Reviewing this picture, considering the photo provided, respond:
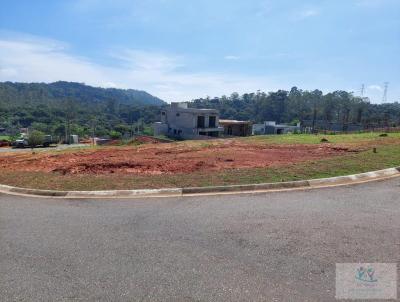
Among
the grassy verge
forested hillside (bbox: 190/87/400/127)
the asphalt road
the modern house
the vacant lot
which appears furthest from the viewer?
forested hillside (bbox: 190/87/400/127)

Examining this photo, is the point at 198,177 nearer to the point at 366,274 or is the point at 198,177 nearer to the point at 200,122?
the point at 366,274

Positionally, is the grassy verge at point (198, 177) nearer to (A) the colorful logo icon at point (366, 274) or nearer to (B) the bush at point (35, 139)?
(A) the colorful logo icon at point (366, 274)

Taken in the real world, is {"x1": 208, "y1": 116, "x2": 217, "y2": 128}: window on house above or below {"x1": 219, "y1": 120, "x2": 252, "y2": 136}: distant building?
above

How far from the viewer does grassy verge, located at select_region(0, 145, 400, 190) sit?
10.0m

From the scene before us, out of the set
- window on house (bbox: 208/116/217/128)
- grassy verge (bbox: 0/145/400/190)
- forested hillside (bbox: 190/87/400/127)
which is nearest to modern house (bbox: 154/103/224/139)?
window on house (bbox: 208/116/217/128)

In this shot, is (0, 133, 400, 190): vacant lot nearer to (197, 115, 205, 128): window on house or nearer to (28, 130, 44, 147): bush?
(28, 130, 44, 147): bush

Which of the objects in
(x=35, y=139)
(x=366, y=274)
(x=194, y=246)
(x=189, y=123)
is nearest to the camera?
(x=366, y=274)

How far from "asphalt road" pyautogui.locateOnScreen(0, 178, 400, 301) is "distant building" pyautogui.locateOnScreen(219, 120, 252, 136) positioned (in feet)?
212

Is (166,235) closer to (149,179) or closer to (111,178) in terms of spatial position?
(149,179)

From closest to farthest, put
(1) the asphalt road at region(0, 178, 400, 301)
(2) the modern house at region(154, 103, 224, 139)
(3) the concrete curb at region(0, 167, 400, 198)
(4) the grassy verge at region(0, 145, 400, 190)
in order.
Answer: (1) the asphalt road at region(0, 178, 400, 301)
(3) the concrete curb at region(0, 167, 400, 198)
(4) the grassy verge at region(0, 145, 400, 190)
(2) the modern house at region(154, 103, 224, 139)

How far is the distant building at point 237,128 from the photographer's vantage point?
2872 inches

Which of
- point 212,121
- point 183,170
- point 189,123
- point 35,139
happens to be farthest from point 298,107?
point 183,170

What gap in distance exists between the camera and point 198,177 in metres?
10.6

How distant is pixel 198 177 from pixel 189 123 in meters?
55.5
